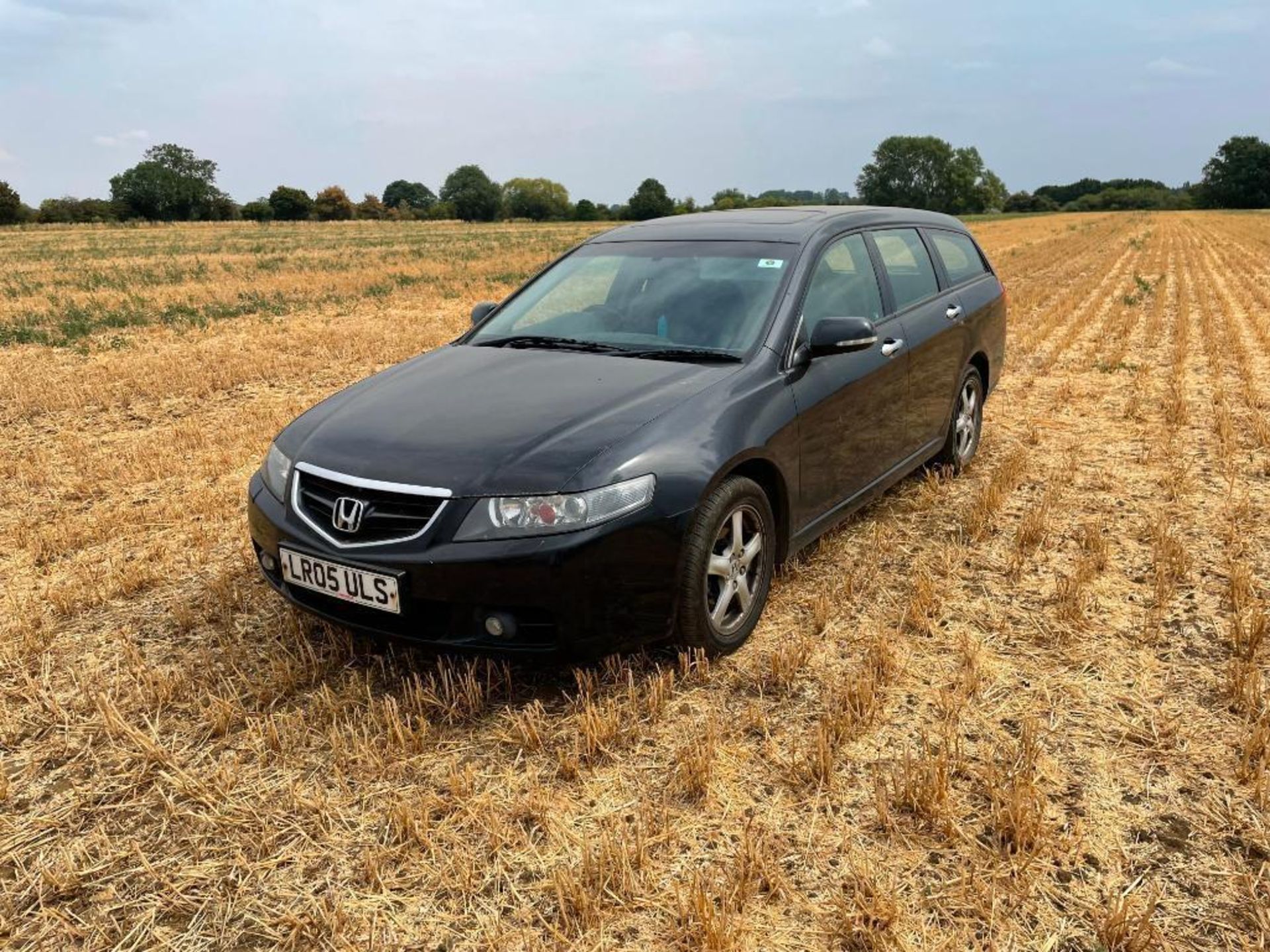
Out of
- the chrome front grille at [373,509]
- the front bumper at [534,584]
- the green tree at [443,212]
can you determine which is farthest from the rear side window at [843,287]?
the green tree at [443,212]

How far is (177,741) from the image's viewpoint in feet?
10.2

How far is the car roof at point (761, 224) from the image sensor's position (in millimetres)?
4285

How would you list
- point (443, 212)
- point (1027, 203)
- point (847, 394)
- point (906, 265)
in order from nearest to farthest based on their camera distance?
point (847, 394) < point (906, 265) < point (443, 212) < point (1027, 203)

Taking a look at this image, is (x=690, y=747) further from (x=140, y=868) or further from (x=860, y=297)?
(x=860, y=297)

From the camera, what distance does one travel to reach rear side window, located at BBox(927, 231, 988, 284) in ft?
18.6

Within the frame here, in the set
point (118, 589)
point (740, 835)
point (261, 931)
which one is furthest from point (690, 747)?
point (118, 589)

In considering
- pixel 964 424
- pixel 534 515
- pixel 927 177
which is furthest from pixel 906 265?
pixel 927 177

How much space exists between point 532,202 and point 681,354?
108 m

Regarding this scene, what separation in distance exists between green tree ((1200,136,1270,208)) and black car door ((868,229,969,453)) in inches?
4334

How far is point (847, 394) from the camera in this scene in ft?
13.5

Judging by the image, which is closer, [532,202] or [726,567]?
[726,567]

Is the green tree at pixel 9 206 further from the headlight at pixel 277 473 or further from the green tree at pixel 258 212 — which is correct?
the headlight at pixel 277 473

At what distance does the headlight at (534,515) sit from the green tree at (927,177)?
11419 centimetres

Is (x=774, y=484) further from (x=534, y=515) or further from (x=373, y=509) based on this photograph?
(x=373, y=509)
